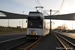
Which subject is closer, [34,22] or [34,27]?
[34,27]

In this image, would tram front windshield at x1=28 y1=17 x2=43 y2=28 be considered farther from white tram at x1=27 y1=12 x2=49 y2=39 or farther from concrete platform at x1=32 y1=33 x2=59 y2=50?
concrete platform at x1=32 y1=33 x2=59 y2=50

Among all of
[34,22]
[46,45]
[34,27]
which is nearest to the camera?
[46,45]

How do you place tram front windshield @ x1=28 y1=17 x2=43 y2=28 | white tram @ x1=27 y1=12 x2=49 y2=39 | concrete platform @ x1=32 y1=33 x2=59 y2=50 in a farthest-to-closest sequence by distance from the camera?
tram front windshield @ x1=28 y1=17 x2=43 y2=28 → white tram @ x1=27 y1=12 x2=49 y2=39 → concrete platform @ x1=32 y1=33 x2=59 y2=50

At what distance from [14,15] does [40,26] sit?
43.3 meters

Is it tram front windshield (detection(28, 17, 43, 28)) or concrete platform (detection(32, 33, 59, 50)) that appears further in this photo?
tram front windshield (detection(28, 17, 43, 28))

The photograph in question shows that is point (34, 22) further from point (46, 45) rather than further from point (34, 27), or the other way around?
point (46, 45)

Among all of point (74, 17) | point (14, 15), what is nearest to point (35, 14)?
point (74, 17)

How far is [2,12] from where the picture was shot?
60562 millimetres

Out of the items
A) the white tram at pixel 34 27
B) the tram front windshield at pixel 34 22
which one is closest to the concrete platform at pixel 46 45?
the white tram at pixel 34 27

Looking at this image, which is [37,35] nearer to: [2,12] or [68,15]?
[68,15]

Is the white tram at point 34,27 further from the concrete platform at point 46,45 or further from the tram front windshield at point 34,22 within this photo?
the concrete platform at point 46,45

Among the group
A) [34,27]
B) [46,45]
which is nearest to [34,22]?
[34,27]

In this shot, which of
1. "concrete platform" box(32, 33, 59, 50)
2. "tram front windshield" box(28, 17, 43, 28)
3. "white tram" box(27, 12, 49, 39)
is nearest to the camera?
"concrete platform" box(32, 33, 59, 50)

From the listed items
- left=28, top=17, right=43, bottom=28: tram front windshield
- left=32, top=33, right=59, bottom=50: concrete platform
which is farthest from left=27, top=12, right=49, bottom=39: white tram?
left=32, top=33, right=59, bottom=50: concrete platform
